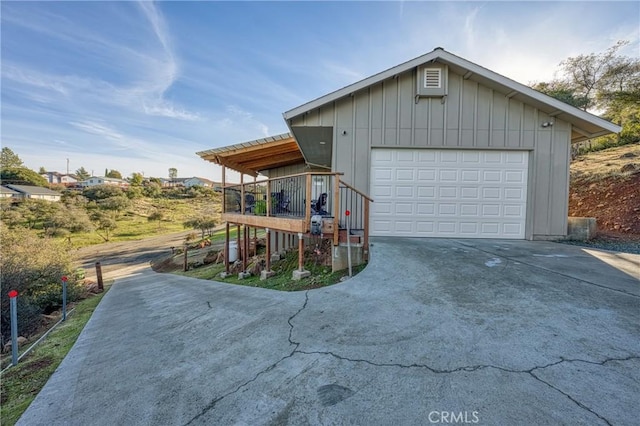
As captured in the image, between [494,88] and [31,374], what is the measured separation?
1006cm

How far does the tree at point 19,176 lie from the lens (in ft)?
137

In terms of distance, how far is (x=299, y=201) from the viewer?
338 inches

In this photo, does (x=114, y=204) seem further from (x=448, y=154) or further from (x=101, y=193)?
(x=448, y=154)

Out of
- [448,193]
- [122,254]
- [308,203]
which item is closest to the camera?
[308,203]

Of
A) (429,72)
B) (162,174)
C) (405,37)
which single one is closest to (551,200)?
(429,72)

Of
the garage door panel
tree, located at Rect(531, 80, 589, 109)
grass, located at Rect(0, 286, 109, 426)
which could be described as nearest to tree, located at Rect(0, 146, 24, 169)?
grass, located at Rect(0, 286, 109, 426)

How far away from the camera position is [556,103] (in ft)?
20.5

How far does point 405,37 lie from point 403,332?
919 cm

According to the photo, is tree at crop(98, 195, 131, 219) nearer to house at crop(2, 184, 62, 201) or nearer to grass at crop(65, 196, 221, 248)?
grass at crop(65, 196, 221, 248)

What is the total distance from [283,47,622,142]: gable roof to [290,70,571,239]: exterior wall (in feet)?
0.55

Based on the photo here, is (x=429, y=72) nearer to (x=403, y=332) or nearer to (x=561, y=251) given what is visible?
(x=561, y=251)

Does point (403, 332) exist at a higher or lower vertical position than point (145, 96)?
lower

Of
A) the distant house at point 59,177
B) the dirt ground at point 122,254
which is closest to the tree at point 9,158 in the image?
the distant house at point 59,177

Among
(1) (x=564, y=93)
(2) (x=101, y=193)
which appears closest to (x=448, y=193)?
(1) (x=564, y=93)
